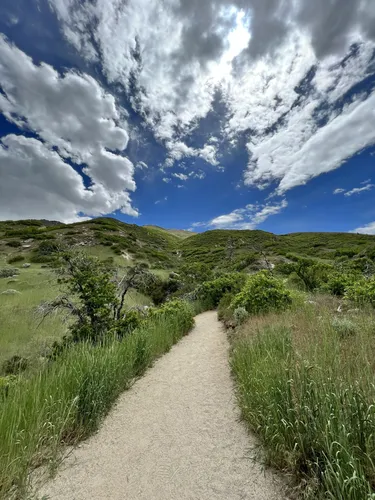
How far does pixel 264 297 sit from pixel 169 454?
701 cm

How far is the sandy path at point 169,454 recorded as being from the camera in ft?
8.26

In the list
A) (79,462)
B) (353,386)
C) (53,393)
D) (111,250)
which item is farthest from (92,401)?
(111,250)

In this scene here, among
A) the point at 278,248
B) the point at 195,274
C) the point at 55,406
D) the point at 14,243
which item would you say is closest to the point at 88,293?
the point at 55,406

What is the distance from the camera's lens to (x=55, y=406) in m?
3.34

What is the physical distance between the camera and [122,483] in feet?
8.71

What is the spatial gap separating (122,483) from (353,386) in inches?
98.4

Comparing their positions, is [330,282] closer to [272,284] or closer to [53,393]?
[272,284]

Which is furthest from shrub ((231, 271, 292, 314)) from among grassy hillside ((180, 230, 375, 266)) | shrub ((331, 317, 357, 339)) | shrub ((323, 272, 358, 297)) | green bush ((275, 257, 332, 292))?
grassy hillside ((180, 230, 375, 266))

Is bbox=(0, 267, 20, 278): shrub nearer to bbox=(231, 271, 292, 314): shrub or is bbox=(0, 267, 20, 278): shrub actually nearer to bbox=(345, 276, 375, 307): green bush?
bbox=(231, 271, 292, 314): shrub

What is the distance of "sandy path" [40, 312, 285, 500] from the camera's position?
8.26ft

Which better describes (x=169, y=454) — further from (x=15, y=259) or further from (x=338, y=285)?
(x=15, y=259)

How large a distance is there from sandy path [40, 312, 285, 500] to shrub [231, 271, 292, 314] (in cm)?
430

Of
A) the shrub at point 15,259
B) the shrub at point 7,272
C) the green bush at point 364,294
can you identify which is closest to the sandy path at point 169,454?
the green bush at point 364,294

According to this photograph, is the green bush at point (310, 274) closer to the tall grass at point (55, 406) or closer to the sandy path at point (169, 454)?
the sandy path at point (169, 454)
